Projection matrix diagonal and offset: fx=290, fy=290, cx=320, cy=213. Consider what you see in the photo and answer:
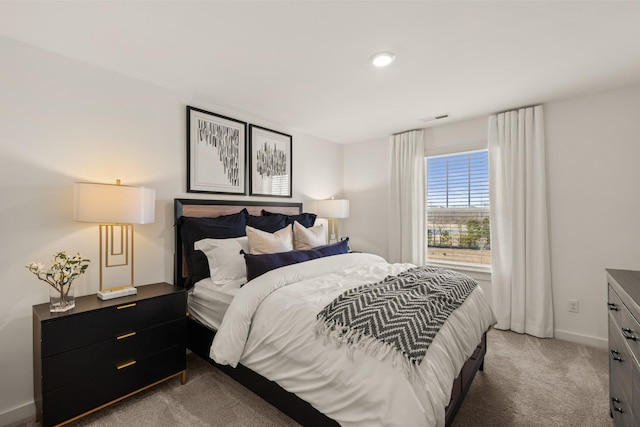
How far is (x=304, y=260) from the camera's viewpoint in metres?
2.50

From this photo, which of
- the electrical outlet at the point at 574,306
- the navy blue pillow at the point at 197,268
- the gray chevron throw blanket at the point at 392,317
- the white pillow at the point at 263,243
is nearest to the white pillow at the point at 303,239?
the white pillow at the point at 263,243

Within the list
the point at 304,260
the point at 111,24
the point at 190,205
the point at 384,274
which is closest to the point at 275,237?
the point at 304,260

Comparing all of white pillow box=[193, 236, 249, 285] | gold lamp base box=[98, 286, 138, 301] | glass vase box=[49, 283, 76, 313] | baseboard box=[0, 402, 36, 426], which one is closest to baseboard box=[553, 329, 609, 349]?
white pillow box=[193, 236, 249, 285]

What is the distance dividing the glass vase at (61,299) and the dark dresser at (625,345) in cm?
297

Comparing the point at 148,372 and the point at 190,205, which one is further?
the point at 190,205

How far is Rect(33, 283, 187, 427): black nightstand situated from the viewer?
1.66m

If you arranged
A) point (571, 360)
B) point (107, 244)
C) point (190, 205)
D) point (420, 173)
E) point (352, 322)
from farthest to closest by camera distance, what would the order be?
→ point (420, 173) < point (190, 205) < point (571, 360) < point (107, 244) < point (352, 322)

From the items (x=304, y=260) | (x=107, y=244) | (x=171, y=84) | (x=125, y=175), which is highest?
(x=171, y=84)

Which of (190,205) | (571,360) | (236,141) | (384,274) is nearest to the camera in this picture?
(384,274)

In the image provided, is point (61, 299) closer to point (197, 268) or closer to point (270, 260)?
point (197, 268)

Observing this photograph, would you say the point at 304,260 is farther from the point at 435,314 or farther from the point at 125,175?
the point at 125,175

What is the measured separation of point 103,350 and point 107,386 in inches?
9.4

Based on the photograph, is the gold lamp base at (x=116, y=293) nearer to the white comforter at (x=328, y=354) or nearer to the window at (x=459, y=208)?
the white comforter at (x=328, y=354)

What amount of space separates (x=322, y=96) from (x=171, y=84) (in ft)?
4.49
